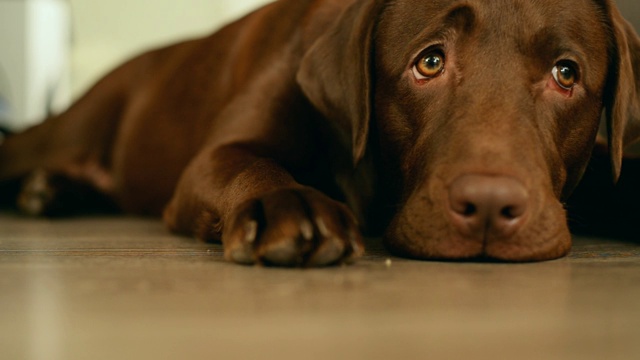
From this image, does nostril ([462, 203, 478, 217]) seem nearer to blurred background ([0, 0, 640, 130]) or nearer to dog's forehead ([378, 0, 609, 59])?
dog's forehead ([378, 0, 609, 59])

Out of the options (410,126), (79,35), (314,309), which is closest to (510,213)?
(410,126)

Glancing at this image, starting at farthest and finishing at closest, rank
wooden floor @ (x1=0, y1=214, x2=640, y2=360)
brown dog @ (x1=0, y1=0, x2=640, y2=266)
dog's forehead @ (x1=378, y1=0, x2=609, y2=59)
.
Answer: dog's forehead @ (x1=378, y1=0, x2=609, y2=59)
brown dog @ (x1=0, y1=0, x2=640, y2=266)
wooden floor @ (x1=0, y1=214, x2=640, y2=360)

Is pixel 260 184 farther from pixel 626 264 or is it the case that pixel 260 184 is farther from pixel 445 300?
pixel 626 264

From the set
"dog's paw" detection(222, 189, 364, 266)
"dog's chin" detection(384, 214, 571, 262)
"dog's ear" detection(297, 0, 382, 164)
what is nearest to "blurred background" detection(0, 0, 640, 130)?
"dog's ear" detection(297, 0, 382, 164)

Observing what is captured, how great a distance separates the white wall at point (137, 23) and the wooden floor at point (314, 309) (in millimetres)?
5387

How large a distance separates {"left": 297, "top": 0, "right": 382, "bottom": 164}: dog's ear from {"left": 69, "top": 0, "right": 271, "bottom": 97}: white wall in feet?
16.3

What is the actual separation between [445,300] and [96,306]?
55cm

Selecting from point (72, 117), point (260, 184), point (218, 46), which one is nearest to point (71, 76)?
point (72, 117)

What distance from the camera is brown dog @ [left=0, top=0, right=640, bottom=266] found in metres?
1.63

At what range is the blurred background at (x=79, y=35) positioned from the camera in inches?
277

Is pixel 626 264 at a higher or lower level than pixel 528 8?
lower

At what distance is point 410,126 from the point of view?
202cm

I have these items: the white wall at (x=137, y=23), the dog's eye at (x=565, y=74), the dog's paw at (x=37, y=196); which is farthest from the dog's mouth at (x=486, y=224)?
the white wall at (x=137, y=23)

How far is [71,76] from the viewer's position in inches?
282
